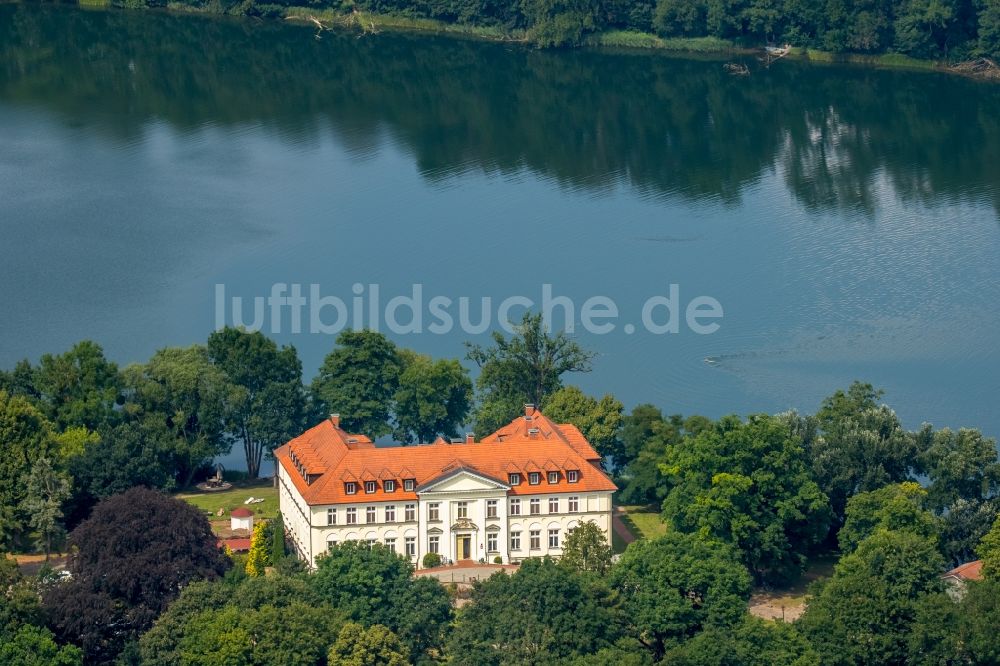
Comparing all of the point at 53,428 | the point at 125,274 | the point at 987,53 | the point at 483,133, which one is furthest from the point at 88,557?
the point at 987,53

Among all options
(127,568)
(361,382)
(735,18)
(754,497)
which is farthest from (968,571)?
(735,18)

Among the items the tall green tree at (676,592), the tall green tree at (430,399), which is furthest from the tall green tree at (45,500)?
the tall green tree at (676,592)

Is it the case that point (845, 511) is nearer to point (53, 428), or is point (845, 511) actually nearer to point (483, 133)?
point (53, 428)

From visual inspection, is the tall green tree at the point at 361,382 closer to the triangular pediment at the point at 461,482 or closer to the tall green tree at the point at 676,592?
the triangular pediment at the point at 461,482

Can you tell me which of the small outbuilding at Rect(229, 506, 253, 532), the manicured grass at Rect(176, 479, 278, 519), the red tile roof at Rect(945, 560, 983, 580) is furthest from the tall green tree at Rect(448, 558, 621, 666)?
the manicured grass at Rect(176, 479, 278, 519)

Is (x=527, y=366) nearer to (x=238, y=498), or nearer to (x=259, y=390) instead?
(x=259, y=390)

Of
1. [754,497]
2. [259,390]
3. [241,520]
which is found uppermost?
[259,390]

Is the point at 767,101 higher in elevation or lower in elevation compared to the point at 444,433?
higher
